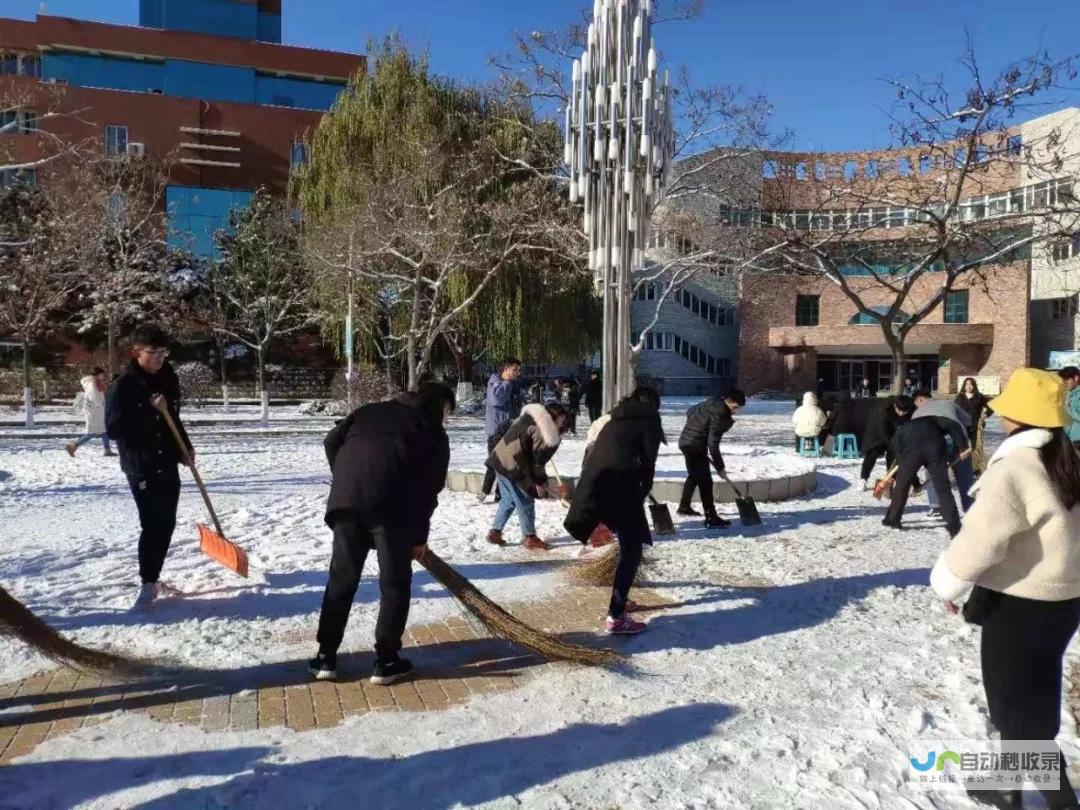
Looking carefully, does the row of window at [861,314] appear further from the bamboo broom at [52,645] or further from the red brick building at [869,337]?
the bamboo broom at [52,645]

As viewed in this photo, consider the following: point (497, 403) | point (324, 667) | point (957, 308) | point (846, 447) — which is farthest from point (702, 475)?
point (957, 308)

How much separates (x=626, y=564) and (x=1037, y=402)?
251 cm

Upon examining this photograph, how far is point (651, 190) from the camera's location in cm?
737

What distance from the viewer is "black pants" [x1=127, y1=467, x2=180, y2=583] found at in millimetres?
5160

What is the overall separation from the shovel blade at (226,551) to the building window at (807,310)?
42105 millimetres

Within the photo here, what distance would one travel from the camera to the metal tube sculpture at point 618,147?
23.9 ft

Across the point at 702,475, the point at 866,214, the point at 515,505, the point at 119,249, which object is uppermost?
the point at 119,249

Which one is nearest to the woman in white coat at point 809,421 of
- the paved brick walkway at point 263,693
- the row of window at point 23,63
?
the paved brick walkway at point 263,693

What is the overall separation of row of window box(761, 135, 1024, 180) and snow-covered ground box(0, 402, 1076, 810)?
8.14 meters

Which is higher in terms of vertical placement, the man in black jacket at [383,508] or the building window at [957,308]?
the building window at [957,308]

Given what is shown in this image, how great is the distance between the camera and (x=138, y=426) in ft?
16.8

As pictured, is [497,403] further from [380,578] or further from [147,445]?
[380,578]

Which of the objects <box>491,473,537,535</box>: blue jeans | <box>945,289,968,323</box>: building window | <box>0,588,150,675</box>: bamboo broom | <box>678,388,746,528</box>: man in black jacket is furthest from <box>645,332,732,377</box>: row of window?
<box>0,588,150,675</box>: bamboo broom

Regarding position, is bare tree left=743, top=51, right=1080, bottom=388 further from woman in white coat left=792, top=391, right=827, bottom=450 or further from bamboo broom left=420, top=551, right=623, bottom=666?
bamboo broom left=420, top=551, right=623, bottom=666
